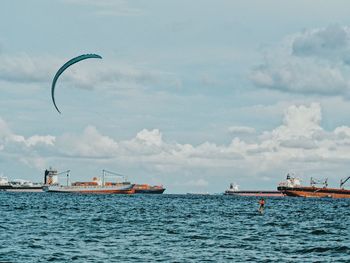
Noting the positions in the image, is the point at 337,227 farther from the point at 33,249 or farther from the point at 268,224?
the point at 33,249

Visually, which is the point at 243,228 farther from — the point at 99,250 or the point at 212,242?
the point at 99,250

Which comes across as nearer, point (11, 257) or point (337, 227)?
point (11, 257)

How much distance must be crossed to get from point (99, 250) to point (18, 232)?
1620 cm

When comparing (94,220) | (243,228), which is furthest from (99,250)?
(94,220)

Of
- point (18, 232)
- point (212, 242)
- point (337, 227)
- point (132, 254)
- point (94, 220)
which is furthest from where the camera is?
point (94, 220)

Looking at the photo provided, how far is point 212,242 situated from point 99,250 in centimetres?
1222

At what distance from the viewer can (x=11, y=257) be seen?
52.0m

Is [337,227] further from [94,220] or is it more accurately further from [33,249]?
[33,249]

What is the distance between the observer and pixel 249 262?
5266cm

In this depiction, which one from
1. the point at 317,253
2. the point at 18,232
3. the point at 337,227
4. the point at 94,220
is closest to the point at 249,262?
the point at 317,253

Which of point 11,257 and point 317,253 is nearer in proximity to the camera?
point 11,257

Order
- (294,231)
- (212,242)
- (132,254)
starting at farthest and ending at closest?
(294,231) → (212,242) → (132,254)

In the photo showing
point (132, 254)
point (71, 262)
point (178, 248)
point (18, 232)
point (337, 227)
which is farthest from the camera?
point (337, 227)

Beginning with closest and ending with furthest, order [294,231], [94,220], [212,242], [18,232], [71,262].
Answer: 1. [71,262]
2. [212,242]
3. [18,232]
4. [294,231]
5. [94,220]
